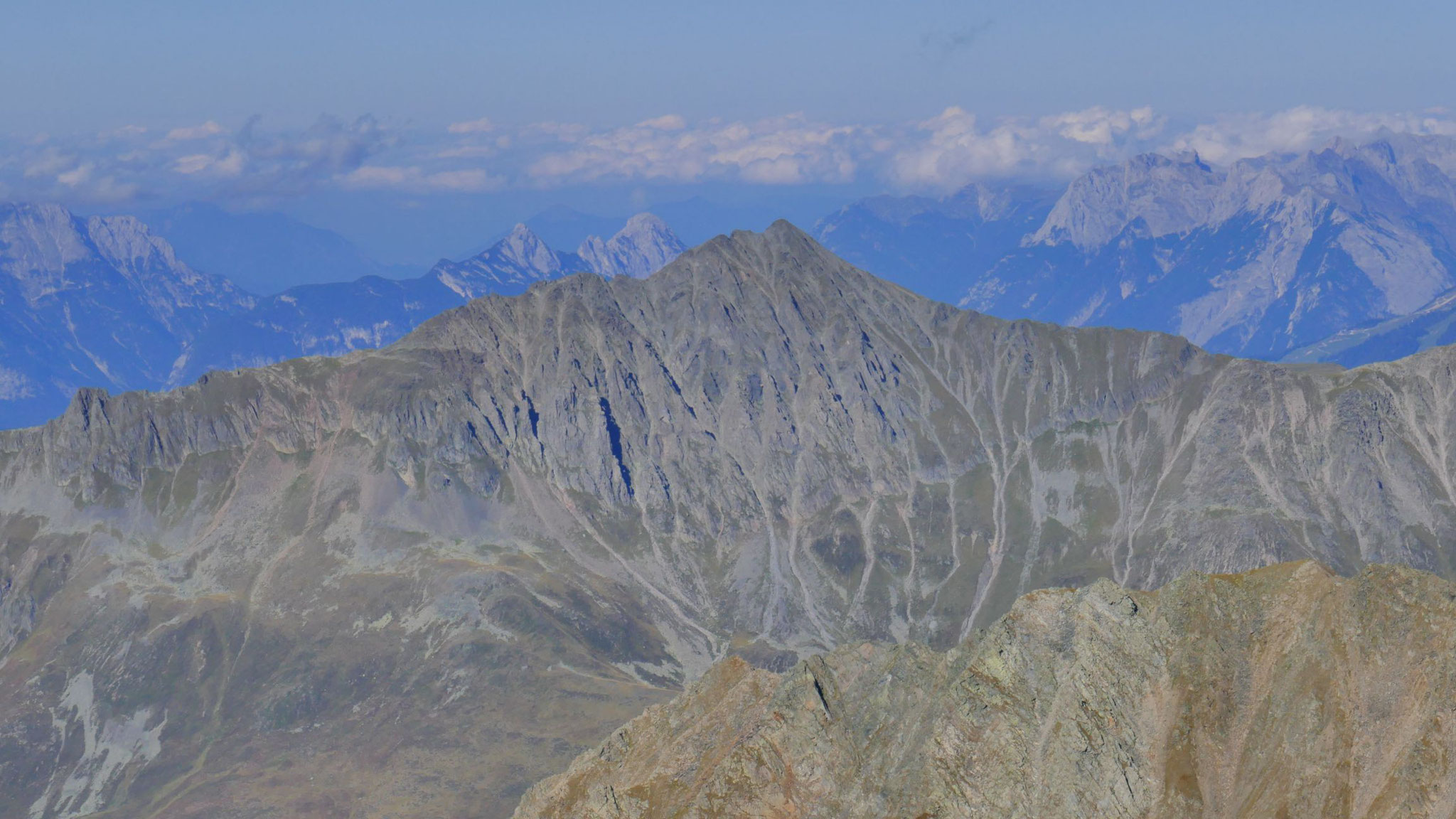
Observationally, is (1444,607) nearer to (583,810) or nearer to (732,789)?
(732,789)

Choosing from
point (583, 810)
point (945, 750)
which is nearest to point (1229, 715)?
point (945, 750)

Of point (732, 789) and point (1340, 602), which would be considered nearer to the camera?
point (732, 789)

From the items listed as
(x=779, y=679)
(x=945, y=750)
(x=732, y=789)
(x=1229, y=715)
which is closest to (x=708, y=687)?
(x=779, y=679)

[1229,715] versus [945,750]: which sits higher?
[945,750]

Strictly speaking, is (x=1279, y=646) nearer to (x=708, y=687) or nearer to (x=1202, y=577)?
(x=1202, y=577)

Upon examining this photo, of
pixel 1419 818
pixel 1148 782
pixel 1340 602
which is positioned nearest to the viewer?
pixel 1419 818

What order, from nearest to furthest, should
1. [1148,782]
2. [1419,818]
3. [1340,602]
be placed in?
1. [1419,818]
2. [1148,782]
3. [1340,602]
